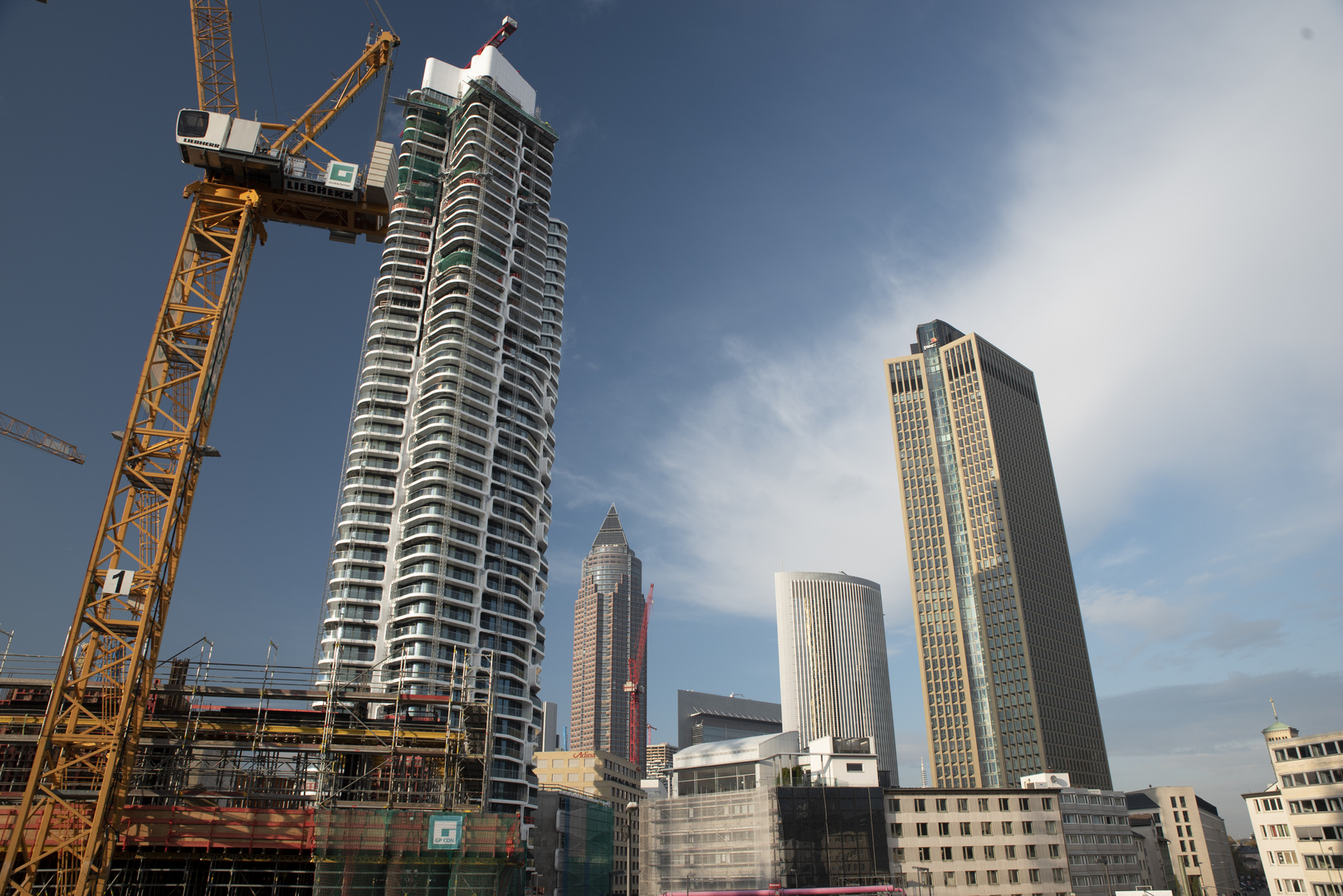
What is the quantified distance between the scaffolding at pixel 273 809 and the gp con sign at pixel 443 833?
603mm

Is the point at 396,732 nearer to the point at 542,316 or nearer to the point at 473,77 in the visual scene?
the point at 542,316

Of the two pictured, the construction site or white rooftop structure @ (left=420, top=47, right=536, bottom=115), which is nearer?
the construction site

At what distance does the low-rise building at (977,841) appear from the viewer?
3565 inches

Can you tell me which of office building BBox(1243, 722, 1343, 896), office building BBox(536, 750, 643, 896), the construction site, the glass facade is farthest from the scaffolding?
office building BBox(536, 750, 643, 896)

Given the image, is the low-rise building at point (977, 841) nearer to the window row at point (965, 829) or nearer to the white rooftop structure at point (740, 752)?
the window row at point (965, 829)

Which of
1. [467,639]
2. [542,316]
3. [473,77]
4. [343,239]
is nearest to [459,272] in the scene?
[542,316]

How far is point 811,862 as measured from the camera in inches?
3428

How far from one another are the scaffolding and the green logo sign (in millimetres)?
33312

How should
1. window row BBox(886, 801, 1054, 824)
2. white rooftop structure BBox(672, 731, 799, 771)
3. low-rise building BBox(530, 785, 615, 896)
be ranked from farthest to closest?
1. low-rise building BBox(530, 785, 615, 896)
2. white rooftop structure BBox(672, 731, 799, 771)
3. window row BBox(886, 801, 1054, 824)

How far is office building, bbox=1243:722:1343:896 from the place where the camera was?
311 ft

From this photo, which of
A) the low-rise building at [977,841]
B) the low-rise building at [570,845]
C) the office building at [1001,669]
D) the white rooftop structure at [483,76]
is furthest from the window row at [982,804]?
the white rooftop structure at [483,76]

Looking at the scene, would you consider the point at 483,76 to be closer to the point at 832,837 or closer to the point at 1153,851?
the point at 832,837

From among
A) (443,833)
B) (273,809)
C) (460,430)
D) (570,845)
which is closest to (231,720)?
(273,809)

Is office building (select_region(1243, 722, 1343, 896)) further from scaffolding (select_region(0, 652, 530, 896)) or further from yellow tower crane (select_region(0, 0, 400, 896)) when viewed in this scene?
yellow tower crane (select_region(0, 0, 400, 896))
